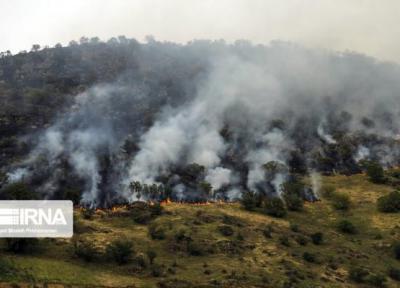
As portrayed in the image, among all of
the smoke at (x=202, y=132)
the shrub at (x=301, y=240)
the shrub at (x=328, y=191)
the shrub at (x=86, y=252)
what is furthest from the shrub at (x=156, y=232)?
the shrub at (x=328, y=191)

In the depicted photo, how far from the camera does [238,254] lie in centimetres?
7969

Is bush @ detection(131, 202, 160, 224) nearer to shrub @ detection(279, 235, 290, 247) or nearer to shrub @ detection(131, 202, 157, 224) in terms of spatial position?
shrub @ detection(131, 202, 157, 224)

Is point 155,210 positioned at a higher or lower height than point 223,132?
lower

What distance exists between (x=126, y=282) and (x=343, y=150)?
101 meters

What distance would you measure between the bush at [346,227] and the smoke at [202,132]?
93.3 feet

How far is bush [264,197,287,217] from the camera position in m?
103

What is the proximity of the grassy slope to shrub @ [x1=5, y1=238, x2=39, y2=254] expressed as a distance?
2285mm

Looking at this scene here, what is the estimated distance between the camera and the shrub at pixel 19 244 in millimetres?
71188

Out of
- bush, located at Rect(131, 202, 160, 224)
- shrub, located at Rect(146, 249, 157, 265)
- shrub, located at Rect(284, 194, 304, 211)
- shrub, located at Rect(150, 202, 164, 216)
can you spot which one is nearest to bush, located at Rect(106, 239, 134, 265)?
shrub, located at Rect(146, 249, 157, 265)

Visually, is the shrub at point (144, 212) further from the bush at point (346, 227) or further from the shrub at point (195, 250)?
the bush at point (346, 227)

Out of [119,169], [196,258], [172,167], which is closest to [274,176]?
[172,167]

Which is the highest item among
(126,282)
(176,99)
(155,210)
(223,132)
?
(176,99)

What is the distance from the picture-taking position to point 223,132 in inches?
6196

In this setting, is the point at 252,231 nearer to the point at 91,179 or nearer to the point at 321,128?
the point at 91,179
